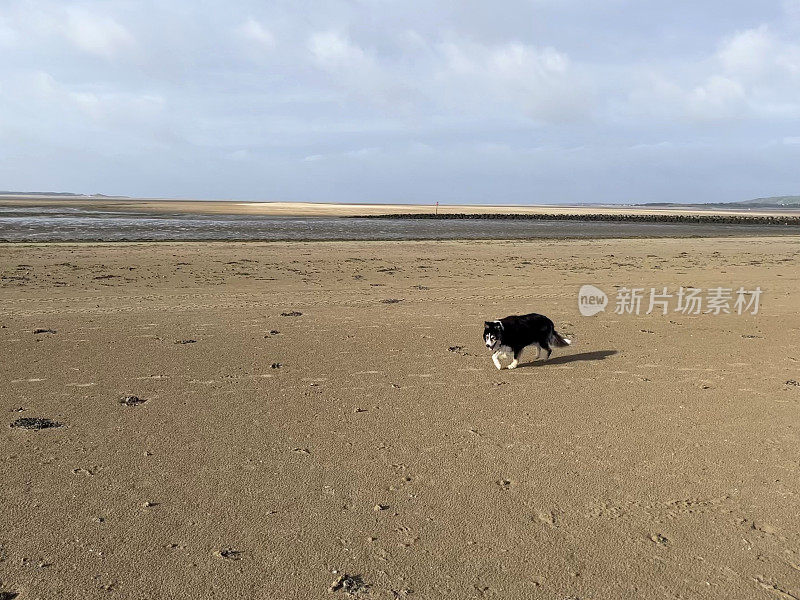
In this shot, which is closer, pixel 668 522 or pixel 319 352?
pixel 668 522

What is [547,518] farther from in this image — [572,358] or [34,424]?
[572,358]

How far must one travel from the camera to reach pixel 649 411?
7289 mm

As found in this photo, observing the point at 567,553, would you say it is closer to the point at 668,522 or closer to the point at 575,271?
the point at 668,522

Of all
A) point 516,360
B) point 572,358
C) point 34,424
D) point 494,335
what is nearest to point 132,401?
point 34,424

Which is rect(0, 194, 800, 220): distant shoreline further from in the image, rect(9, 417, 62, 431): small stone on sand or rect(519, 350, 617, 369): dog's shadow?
rect(9, 417, 62, 431): small stone on sand

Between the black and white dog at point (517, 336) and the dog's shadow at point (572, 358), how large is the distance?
0.54 feet

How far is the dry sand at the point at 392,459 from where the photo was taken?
4148 millimetres

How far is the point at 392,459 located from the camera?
590cm

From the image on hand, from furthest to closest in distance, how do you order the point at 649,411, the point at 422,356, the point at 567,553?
the point at 422,356
the point at 649,411
the point at 567,553

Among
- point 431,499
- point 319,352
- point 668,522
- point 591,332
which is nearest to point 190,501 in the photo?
point 431,499

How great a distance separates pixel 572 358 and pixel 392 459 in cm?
494

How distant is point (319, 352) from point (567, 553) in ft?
20.4

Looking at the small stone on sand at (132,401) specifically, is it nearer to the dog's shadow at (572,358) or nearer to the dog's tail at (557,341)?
the dog's shadow at (572,358)

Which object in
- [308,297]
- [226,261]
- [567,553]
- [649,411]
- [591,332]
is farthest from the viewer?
[226,261]
